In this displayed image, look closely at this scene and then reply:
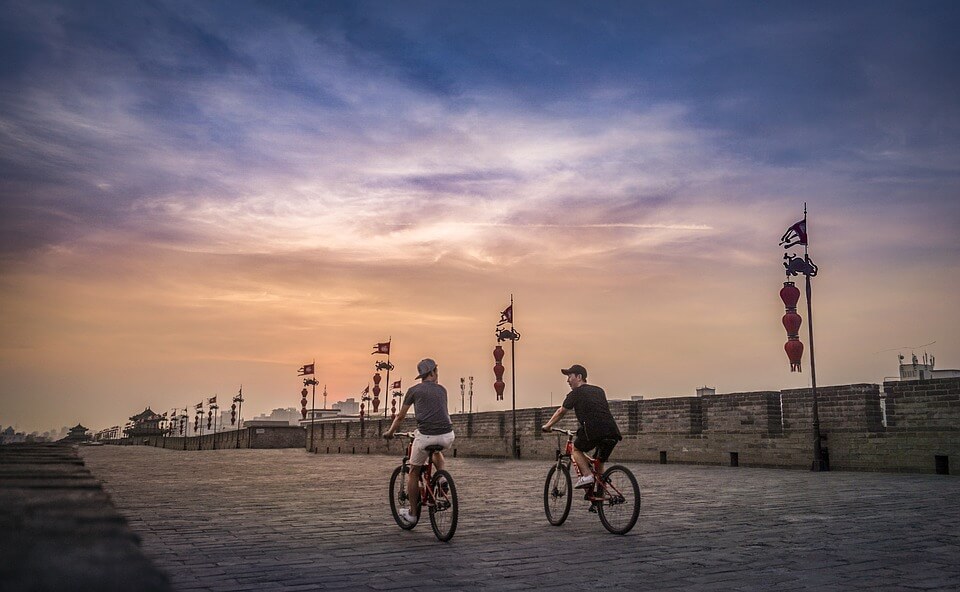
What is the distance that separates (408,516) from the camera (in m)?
7.56

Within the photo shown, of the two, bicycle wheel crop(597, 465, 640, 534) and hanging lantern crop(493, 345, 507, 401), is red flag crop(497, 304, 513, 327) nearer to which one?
hanging lantern crop(493, 345, 507, 401)

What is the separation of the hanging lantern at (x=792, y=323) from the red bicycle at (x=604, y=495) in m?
13.2

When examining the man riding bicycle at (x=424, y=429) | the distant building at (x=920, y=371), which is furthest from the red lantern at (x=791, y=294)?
the distant building at (x=920, y=371)

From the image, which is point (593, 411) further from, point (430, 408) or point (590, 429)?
point (430, 408)

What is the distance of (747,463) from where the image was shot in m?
19.0

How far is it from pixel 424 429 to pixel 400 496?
98cm

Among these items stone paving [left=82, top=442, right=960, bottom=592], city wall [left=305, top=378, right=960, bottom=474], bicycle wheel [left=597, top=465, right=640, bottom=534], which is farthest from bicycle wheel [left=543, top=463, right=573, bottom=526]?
city wall [left=305, top=378, right=960, bottom=474]

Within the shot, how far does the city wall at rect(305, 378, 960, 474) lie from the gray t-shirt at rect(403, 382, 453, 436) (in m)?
12.5

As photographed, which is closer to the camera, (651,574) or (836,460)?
(651,574)

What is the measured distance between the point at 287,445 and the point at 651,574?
2231 inches

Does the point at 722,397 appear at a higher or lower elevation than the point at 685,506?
higher

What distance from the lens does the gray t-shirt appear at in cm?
740

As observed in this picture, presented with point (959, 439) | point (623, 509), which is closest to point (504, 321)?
point (959, 439)

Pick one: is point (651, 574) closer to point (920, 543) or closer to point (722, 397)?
point (920, 543)
